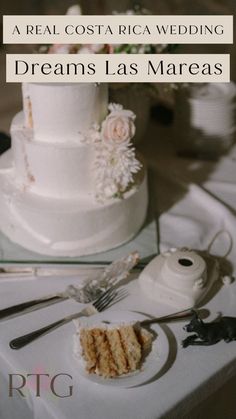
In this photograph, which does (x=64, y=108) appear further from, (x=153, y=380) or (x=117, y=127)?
(x=153, y=380)

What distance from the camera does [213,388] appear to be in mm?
1058

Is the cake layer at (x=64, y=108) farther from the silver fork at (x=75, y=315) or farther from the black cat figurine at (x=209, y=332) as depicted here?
the black cat figurine at (x=209, y=332)

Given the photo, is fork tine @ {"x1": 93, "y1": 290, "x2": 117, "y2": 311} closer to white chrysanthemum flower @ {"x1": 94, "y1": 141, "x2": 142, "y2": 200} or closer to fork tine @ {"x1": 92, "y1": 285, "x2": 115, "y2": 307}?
fork tine @ {"x1": 92, "y1": 285, "x2": 115, "y2": 307}

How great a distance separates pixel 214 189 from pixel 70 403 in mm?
860

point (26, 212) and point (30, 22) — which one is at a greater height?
point (30, 22)

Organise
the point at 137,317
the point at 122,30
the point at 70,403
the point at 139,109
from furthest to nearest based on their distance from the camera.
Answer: the point at 139,109 → the point at 122,30 → the point at 137,317 → the point at 70,403

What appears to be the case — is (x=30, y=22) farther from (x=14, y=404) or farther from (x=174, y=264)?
(x=14, y=404)

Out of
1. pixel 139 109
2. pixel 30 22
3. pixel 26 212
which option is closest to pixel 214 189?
pixel 139 109

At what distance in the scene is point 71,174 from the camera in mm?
1294

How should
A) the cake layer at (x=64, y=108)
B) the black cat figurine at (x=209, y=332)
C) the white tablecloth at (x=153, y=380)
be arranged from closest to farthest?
the white tablecloth at (x=153, y=380) < the black cat figurine at (x=209, y=332) < the cake layer at (x=64, y=108)
